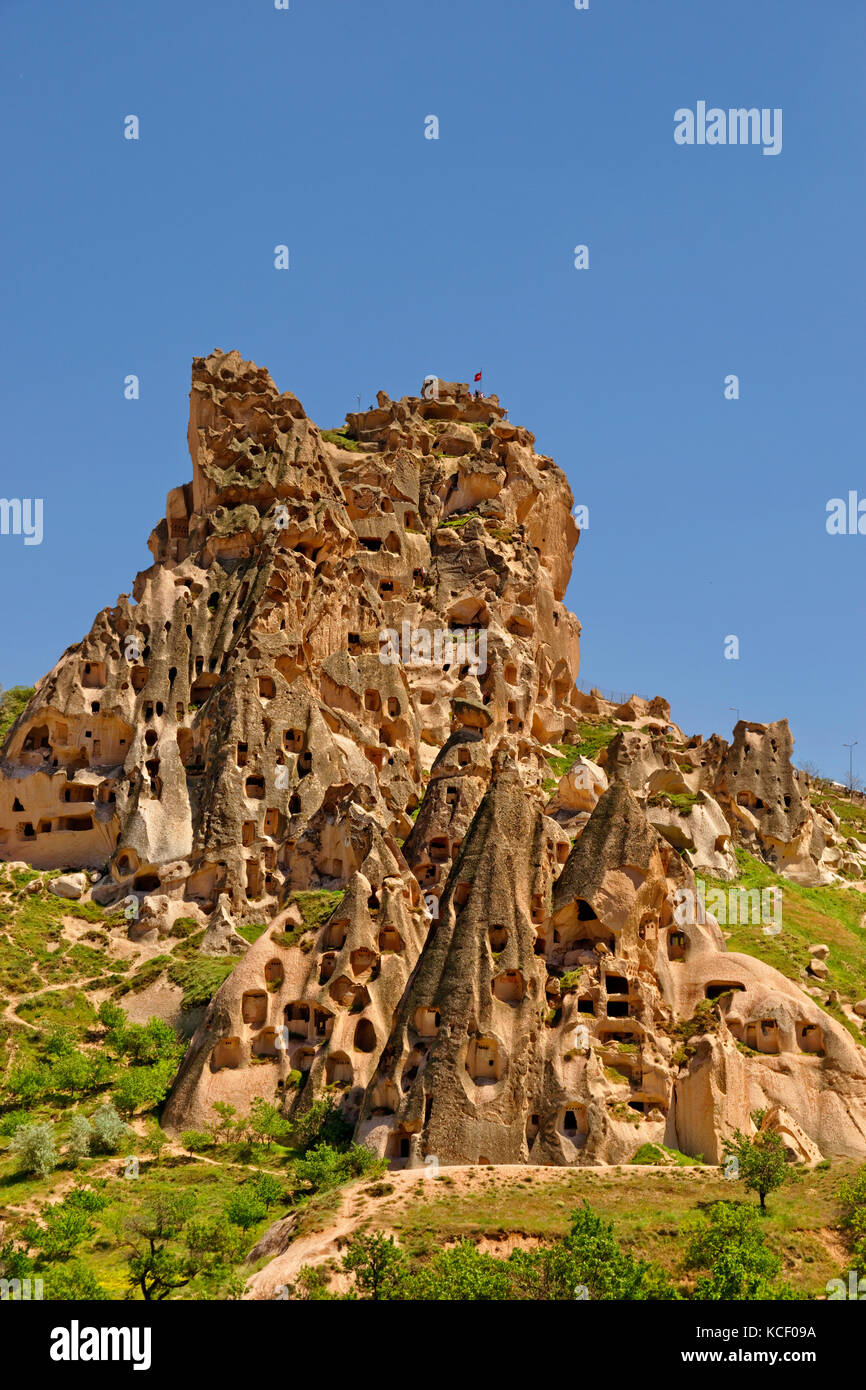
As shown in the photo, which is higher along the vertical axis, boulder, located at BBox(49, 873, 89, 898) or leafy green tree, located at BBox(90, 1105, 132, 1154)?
boulder, located at BBox(49, 873, 89, 898)

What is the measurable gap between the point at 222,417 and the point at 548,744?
32267 mm

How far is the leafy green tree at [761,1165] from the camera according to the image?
139ft

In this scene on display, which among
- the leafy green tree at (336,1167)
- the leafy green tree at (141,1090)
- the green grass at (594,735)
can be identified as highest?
the green grass at (594,735)

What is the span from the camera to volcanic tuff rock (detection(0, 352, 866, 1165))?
4922 cm

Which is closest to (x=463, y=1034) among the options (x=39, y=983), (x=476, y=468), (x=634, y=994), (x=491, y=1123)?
(x=491, y=1123)

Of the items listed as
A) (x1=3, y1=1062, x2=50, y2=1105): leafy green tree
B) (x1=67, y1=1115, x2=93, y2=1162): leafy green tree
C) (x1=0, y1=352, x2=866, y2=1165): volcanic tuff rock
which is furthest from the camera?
(x1=3, y1=1062, x2=50, y2=1105): leafy green tree

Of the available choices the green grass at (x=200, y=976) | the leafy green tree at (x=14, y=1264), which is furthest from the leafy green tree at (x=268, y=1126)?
the leafy green tree at (x=14, y=1264)

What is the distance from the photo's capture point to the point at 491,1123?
47.1m

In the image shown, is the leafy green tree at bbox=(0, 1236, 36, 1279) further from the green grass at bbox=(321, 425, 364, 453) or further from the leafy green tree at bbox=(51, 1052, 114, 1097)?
the green grass at bbox=(321, 425, 364, 453)

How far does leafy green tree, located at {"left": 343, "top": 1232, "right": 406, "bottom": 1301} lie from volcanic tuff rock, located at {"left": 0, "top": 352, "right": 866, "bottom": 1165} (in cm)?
874

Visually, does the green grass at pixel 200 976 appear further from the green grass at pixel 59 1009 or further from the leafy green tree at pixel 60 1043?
the leafy green tree at pixel 60 1043

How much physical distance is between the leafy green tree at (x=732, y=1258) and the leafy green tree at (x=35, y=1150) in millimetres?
24692

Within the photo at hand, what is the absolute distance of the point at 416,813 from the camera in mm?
79500

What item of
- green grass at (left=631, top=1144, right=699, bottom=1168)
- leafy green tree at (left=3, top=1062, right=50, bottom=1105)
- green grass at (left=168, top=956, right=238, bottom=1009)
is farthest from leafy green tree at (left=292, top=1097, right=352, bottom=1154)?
leafy green tree at (left=3, top=1062, right=50, bottom=1105)
